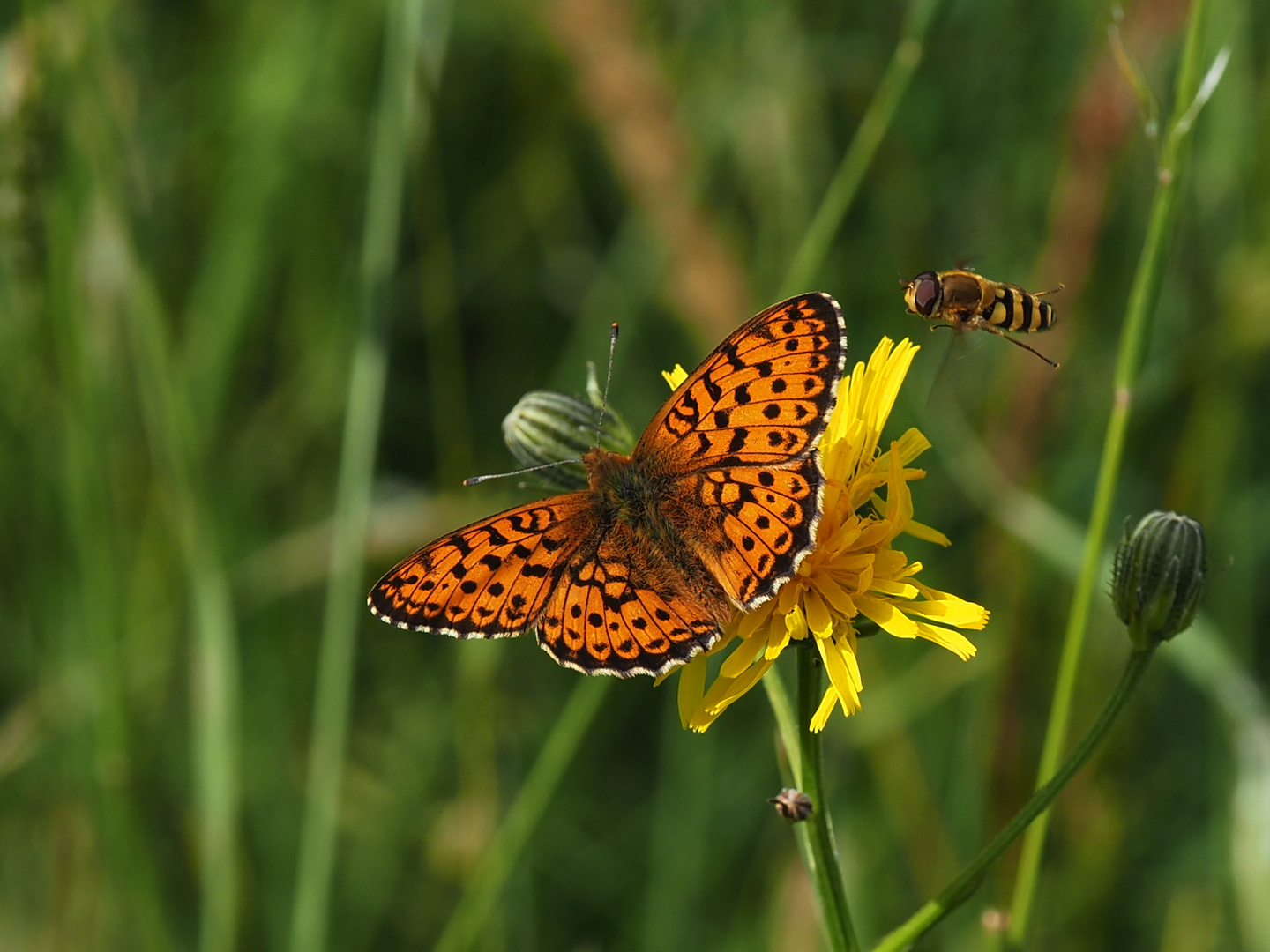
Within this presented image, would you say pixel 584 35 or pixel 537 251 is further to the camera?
pixel 537 251

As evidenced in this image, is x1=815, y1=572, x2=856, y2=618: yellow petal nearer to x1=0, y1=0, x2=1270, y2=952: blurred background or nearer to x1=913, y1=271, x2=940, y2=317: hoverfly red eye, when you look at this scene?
x1=913, y1=271, x2=940, y2=317: hoverfly red eye

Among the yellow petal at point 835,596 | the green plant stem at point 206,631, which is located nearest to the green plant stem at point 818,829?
the yellow petal at point 835,596

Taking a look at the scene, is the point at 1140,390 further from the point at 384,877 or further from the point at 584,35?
the point at 384,877

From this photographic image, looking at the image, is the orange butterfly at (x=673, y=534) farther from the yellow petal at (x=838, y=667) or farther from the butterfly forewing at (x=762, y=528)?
the yellow petal at (x=838, y=667)

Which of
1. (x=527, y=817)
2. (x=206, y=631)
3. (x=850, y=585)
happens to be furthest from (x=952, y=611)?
(x=206, y=631)

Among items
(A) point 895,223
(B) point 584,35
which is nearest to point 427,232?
(B) point 584,35

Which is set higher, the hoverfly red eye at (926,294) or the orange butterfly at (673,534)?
the hoverfly red eye at (926,294)

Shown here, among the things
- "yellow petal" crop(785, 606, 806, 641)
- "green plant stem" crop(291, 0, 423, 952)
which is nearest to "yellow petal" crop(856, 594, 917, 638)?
"yellow petal" crop(785, 606, 806, 641)

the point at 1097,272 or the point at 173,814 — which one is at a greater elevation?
the point at 1097,272

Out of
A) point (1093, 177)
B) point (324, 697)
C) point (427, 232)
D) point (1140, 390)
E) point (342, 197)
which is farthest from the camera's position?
point (342, 197)
